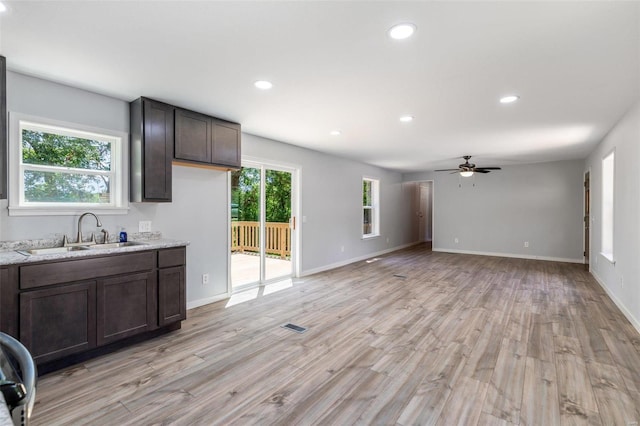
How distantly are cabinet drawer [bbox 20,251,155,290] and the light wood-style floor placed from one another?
2.40 ft

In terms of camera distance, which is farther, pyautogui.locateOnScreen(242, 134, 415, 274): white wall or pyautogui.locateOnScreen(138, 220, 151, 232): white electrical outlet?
pyautogui.locateOnScreen(242, 134, 415, 274): white wall

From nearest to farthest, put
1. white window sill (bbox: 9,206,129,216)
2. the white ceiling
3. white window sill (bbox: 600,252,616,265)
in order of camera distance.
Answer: the white ceiling, white window sill (bbox: 9,206,129,216), white window sill (bbox: 600,252,616,265)

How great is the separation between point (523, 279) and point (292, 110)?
499cm

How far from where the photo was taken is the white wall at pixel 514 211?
725cm

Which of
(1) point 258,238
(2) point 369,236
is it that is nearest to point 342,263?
(2) point 369,236

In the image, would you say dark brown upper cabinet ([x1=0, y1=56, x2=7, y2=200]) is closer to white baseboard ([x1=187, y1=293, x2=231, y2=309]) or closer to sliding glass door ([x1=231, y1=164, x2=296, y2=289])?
white baseboard ([x1=187, y1=293, x2=231, y2=309])

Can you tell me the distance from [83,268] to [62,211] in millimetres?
718

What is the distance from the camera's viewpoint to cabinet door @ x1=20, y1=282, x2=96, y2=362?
2.27 metres

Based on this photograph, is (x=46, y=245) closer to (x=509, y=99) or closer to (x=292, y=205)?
(x=292, y=205)

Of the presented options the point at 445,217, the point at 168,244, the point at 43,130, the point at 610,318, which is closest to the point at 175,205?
the point at 168,244

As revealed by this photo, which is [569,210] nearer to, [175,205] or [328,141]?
[328,141]

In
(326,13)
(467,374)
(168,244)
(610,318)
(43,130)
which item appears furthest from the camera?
(610,318)

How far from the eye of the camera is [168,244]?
10.2ft

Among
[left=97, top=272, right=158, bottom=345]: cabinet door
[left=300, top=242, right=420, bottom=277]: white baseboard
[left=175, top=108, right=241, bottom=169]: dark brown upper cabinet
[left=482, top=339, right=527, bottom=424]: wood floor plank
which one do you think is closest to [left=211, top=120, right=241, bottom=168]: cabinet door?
[left=175, top=108, right=241, bottom=169]: dark brown upper cabinet
